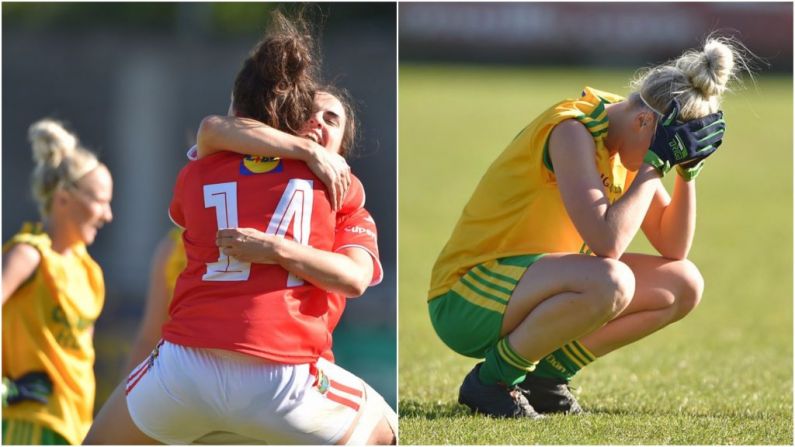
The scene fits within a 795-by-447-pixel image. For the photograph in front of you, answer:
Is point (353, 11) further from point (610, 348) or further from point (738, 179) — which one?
point (610, 348)

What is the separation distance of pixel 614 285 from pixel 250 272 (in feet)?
4.21

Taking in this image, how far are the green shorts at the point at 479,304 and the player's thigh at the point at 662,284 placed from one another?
0.41 metres

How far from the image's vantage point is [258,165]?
9.34 ft

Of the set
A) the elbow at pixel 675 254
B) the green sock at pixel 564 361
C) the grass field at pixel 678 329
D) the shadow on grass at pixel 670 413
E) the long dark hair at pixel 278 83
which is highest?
the long dark hair at pixel 278 83

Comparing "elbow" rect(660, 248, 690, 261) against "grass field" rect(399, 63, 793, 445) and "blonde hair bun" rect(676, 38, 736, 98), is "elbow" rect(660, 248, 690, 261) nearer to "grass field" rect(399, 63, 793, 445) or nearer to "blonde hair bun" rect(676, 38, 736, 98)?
"grass field" rect(399, 63, 793, 445)

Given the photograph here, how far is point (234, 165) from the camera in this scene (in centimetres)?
285

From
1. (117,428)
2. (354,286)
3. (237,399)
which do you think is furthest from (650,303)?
(117,428)

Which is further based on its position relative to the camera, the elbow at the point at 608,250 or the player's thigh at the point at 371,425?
the elbow at the point at 608,250

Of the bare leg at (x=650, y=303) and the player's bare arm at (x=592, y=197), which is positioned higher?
the player's bare arm at (x=592, y=197)

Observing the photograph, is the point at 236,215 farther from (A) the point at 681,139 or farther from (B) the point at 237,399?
(A) the point at 681,139

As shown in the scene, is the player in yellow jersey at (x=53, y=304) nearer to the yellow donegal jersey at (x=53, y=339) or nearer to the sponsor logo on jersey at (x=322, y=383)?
the yellow donegal jersey at (x=53, y=339)

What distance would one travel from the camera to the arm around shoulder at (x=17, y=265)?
157 inches

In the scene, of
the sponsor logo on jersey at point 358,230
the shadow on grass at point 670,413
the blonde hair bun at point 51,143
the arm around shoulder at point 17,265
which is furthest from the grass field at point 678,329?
the blonde hair bun at point 51,143

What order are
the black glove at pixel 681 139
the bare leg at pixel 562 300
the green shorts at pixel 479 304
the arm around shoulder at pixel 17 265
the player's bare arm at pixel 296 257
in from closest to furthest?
the player's bare arm at pixel 296 257 → the black glove at pixel 681 139 → the bare leg at pixel 562 300 → the green shorts at pixel 479 304 → the arm around shoulder at pixel 17 265
